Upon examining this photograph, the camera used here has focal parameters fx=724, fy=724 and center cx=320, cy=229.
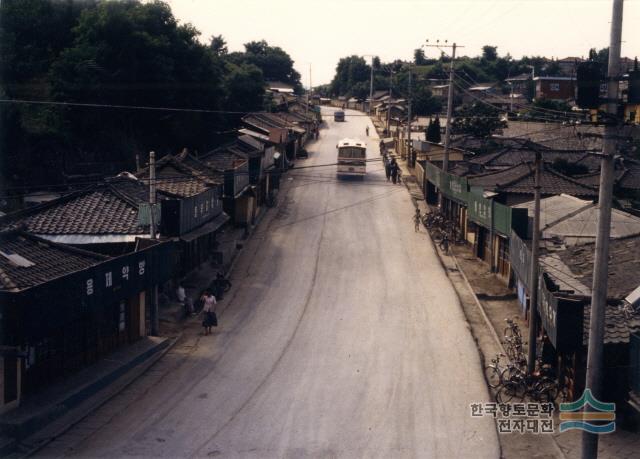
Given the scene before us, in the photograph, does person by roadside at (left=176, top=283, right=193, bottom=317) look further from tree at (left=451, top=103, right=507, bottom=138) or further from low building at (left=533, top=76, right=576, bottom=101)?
Answer: low building at (left=533, top=76, right=576, bottom=101)

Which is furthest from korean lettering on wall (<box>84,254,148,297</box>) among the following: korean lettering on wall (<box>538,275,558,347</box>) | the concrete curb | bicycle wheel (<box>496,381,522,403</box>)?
korean lettering on wall (<box>538,275,558,347</box>)

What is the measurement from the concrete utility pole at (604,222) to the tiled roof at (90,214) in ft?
55.6

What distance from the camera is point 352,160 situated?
59.4 m

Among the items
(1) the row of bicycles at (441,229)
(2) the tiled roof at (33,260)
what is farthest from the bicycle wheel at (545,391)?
(1) the row of bicycles at (441,229)

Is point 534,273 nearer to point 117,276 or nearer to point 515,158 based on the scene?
point 117,276

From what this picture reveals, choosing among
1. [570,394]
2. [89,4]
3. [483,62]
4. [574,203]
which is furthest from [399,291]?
[483,62]

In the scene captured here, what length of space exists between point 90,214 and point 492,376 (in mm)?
15316

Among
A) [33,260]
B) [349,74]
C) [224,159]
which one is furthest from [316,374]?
[349,74]

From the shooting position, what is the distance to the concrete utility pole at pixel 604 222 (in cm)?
1309

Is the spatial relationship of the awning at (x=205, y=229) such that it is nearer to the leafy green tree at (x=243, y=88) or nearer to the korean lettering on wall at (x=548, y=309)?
the korean lettering on wall at (x=548, y=309)

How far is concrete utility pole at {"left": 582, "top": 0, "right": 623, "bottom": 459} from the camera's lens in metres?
13.1

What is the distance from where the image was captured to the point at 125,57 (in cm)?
4688

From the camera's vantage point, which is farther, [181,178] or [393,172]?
[393,172]

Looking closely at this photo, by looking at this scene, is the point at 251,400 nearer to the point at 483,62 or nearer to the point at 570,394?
the point at 570,394
